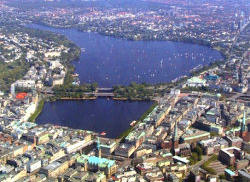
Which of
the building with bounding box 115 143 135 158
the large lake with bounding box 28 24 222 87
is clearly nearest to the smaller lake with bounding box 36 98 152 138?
the building with bounding box 115 143 135 158

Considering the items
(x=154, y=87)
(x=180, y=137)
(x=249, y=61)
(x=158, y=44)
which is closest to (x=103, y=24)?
(x=158, y=44)

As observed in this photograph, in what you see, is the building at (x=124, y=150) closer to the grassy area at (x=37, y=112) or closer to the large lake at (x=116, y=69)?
the large lake at (x=116, y=69)

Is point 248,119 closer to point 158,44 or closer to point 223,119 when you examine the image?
point 223,119

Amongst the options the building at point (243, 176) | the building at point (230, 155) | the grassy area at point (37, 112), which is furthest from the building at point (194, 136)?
the grassy area at point (37, 112)

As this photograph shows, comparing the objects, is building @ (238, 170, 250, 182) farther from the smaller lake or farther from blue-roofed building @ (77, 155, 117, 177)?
the smaller lake

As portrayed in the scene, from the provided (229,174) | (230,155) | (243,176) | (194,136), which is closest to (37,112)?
(194,136)

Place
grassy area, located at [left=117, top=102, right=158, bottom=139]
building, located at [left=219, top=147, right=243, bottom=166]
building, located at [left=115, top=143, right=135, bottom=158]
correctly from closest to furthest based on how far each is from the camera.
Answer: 1. building, located at [left=219, top=147, right=243, bottom=166]
2. building, located at [left=115, top=143, right=135, bottom=158]
3. grassy area, located at [left=117, top=102, right=158, bottom=139]

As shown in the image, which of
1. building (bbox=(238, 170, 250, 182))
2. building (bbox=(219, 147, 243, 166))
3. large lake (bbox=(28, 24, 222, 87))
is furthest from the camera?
large lake (bbox=(28, 24, 222, 87))

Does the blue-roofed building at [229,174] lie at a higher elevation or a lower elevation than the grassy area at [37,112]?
lower
